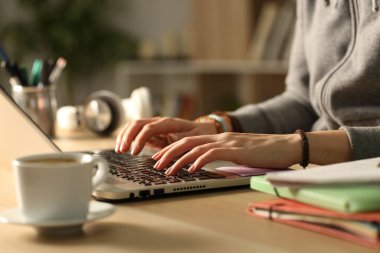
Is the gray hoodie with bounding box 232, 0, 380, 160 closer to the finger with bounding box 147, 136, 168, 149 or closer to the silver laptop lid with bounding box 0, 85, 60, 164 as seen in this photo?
the finger with bounding box 147, 136, 168, 149

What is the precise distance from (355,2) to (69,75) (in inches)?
128

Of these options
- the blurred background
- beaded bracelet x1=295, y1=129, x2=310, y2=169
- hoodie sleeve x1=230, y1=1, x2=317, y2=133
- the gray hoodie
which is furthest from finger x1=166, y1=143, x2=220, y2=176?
the blurred background

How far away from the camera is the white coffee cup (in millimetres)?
753

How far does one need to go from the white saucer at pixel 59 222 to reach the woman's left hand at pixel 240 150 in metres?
0.21

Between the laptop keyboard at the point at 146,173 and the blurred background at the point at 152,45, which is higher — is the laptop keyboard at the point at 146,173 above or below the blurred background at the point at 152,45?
below

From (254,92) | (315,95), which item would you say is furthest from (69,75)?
(315,95)

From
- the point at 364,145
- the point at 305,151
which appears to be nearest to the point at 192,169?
the point at 305,151

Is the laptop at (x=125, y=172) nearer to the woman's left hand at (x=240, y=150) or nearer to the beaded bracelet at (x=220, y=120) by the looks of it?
the woman's left hand at (x=240, y=150)

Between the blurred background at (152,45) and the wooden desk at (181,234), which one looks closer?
the wooden desk at (181,234)

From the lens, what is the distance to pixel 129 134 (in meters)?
1.20

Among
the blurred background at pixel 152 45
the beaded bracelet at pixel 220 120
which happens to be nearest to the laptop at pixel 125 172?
the beaded bracelet at pixel 220 120

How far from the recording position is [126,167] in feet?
3.56

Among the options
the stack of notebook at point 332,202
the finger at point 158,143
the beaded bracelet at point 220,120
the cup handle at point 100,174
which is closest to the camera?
the stack of notebook at point 332,202

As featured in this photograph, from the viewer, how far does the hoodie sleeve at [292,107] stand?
157 cm
